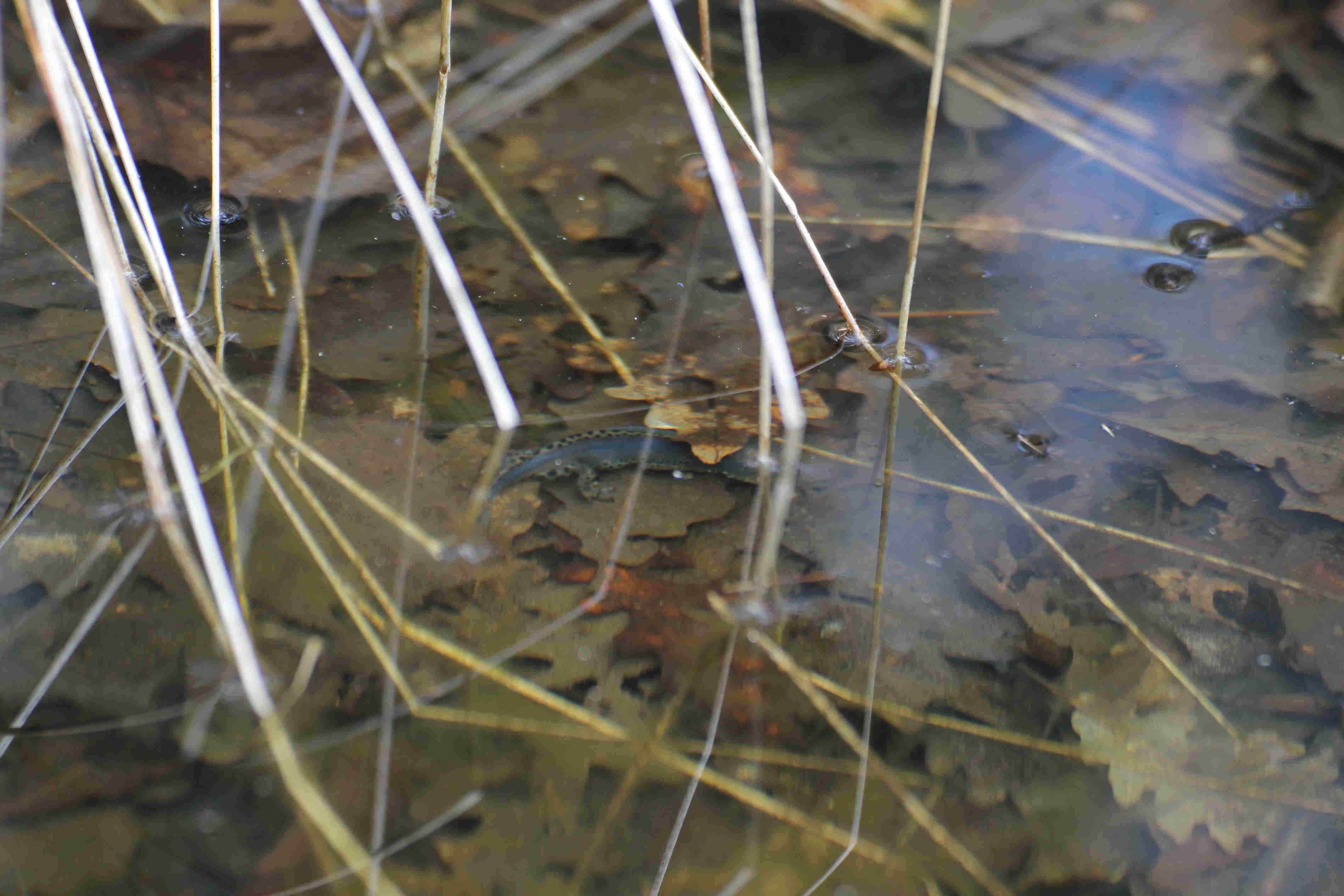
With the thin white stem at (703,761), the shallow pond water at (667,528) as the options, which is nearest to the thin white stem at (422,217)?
the shallow pond water at (667,528)

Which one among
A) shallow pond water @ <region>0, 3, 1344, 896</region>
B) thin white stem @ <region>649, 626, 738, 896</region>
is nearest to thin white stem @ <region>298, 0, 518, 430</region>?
shallow pond water @ <region>0, 3, 1344, 896</region>

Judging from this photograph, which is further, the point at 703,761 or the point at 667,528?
Result: the point at 667,528

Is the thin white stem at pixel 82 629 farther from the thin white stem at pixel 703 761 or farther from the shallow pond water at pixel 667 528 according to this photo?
the thin white stem at pixel 703 761

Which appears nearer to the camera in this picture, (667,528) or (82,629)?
(82,629)

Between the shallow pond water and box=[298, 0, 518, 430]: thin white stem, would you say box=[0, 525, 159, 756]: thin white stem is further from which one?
box=[298, 0, 518, 430]: thin white stem

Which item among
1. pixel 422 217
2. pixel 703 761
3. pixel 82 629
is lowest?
pixel 703 761

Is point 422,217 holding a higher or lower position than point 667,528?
higher

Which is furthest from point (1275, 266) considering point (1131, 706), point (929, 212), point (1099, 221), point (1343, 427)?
point (1131, 706)

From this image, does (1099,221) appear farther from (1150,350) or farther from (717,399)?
(717,399)

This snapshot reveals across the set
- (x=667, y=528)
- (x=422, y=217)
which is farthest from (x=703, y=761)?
(x=422, y=217)

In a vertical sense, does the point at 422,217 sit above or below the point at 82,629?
above

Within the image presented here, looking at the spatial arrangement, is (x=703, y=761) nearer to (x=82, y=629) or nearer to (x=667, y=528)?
(x=667, y=528)
